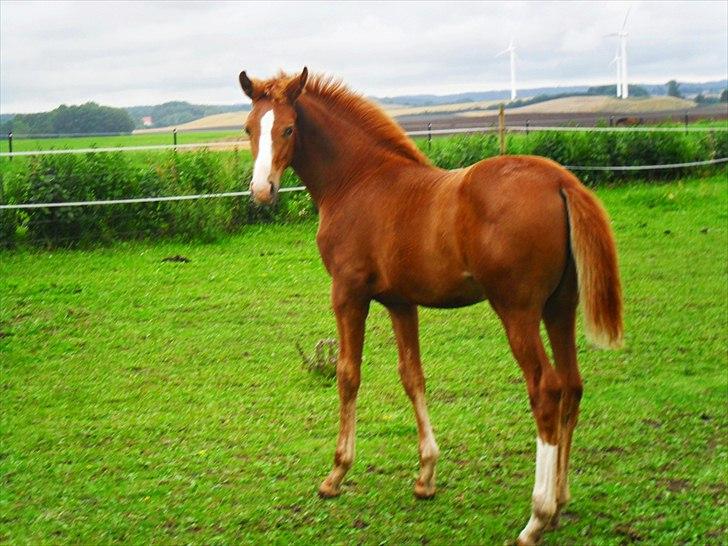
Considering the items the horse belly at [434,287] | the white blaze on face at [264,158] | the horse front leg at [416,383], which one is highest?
the white blaze on face at [264,158]

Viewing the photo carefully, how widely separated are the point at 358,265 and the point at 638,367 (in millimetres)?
3221

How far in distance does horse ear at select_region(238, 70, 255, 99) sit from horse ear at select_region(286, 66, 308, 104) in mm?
182

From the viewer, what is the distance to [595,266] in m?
3.86

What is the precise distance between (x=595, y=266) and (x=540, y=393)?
1.87 feet

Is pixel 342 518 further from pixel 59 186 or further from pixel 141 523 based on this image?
pixel 59 186

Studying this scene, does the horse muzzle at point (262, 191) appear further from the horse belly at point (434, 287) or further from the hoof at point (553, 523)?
the hoof at point (553, 523)

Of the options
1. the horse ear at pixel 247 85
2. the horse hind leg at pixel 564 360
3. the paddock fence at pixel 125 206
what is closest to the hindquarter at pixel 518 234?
the horse hind leg at pixel 564 360

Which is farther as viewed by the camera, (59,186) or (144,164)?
(144,164)

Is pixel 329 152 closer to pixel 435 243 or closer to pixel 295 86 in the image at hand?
pixel 295 86

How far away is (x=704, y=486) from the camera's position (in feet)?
15.2

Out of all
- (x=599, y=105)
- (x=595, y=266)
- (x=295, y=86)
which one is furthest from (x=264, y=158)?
(x=599, y=105)

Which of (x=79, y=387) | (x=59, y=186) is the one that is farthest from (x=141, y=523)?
(x=59, y=186)

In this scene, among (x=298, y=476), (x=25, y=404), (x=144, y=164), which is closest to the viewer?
(x=298, y=476)

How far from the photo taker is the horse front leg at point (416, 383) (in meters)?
4.69
